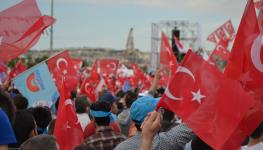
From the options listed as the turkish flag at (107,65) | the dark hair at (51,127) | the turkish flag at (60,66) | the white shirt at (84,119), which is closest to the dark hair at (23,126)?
the dark hair at (51,127)

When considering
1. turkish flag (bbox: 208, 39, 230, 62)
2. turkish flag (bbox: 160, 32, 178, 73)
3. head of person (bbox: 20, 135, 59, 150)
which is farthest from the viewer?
turkish flag (bbox: 208, 39, 230, 62)

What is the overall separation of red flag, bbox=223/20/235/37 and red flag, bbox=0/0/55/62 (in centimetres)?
819

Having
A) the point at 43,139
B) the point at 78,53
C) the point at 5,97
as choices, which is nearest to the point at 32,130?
the point at 5,97

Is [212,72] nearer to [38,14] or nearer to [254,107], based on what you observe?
[254,107]

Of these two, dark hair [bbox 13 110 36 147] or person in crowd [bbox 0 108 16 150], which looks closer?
person in crowd [bbox 0 108 16 150]

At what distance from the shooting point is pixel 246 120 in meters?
2.99

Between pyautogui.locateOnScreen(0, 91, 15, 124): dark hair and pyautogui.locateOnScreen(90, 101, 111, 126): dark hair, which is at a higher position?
pyautogui.locateOnScreen(0, 91, 15, 124): dark hair

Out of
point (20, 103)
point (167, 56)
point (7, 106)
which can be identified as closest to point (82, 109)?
point (20, 103)

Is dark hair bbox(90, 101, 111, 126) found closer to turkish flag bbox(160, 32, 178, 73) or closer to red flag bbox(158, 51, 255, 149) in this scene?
red flag bbox(158, 51, 255, 149)

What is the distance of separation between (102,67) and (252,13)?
16.8 meters

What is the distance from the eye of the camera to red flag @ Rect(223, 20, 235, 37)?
1477cm

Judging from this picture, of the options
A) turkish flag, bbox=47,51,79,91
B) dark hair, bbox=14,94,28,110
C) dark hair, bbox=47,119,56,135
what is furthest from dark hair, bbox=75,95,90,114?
turkish flag, bbox=47,51,79,91

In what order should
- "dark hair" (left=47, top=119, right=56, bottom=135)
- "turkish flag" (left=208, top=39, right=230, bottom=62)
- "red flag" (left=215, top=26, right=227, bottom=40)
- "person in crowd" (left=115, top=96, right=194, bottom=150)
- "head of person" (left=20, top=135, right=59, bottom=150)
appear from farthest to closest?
"red flag" (left=215, top=26, right=227, bottom=40) < "turkish flag" (left=208, top=39, right=230, bottom=62) < "dark hair" (left=47, top=119, right=56, bottom=135) < "person in crowd" (left=115, top=96, right=194, bottom=150) < "head of person" (left=20, top=135, right=59, bottom=150)

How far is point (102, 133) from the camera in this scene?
465 centimetres
